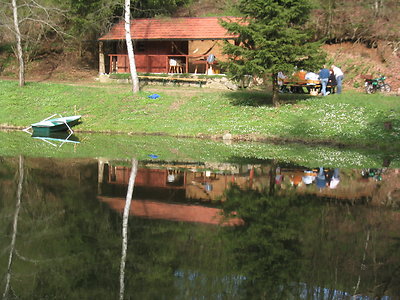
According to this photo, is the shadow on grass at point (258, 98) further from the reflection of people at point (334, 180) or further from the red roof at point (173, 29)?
the reflection of people at point (334, 180)

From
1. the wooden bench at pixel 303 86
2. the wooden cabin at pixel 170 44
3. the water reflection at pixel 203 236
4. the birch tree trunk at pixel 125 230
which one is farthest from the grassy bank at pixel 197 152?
the wooden cabin at pixel 170 44

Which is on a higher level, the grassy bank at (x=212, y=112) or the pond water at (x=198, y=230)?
the pond water at (x=198, y=230)

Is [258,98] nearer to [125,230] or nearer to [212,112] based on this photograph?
[212,112]

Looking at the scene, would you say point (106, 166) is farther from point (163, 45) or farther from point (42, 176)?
point (163, 45)

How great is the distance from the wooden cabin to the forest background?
135 centimetres

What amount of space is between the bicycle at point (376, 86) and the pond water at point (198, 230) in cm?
1488

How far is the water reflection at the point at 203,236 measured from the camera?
25.5ft

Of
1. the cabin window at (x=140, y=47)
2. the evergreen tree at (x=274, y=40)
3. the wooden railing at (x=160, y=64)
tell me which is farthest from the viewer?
the cabin window at (x=140, y=47)

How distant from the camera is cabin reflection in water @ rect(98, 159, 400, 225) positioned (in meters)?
12.2

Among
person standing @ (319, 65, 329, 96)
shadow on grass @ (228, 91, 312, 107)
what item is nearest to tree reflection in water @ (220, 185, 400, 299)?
shadow on grass @ (228, 91, 312, 107)

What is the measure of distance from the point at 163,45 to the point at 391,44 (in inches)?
693

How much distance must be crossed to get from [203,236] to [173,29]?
Answer: 1202 inches

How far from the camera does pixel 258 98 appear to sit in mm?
30547

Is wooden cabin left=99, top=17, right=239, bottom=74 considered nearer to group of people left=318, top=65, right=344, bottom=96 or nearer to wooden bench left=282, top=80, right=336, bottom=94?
wooden bench left=282, top=80, right=336, bottom=94
